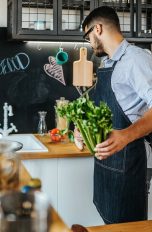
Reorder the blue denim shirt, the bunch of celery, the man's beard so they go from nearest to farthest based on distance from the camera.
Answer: the bunch of celery
the blue denim shirt
the man's beard

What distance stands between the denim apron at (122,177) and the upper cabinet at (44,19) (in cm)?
72

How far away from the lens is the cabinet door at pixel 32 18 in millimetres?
2703

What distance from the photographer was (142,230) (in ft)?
4.42

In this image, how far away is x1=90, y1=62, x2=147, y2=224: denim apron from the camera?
2.04m

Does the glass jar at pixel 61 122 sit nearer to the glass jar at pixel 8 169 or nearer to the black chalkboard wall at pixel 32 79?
the black chalkboard wall at pixel 32 79

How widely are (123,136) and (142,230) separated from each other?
0.40m

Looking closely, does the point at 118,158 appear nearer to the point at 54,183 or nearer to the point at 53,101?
the point at 54,183

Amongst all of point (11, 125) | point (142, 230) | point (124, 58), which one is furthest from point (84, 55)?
point (142, 230)

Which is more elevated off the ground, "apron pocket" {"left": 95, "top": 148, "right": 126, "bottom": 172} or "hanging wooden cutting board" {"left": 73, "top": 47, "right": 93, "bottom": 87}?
"hanging wooden cutting board" {"left": 73, "top": 47, "right": 93, "bottom": 87}

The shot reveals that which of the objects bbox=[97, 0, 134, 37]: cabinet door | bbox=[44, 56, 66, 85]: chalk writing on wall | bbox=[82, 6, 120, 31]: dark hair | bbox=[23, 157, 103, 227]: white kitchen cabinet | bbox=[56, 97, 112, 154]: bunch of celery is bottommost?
bbox=[23, 157, 103, 227]: white kitchen cabinet

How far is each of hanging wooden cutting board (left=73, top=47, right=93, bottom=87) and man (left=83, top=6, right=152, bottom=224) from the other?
828mm

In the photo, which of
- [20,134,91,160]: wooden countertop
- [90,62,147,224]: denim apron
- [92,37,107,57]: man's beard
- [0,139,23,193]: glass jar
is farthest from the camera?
[20,134,91,160]: wooden countertop

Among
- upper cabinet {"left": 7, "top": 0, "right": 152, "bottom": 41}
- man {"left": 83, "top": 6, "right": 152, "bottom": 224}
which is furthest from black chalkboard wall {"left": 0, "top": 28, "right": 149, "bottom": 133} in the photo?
man {"left": 83, "top": 6, "right": 152, "bottom": 224}

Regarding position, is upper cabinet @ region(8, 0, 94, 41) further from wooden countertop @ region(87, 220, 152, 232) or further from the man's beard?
wooden countertop @ region(87, 220, 152, 232)
